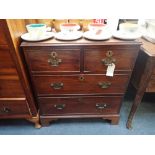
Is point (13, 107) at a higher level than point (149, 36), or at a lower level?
lower

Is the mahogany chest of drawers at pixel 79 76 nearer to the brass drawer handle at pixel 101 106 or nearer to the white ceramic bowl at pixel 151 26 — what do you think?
the brass drawer handle at pixel 101 106

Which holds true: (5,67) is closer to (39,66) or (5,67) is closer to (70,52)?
(39,66)

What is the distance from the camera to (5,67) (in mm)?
966

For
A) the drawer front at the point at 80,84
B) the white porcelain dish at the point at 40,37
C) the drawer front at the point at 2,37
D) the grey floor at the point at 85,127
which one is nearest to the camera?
the drawer front at the point at 2,37

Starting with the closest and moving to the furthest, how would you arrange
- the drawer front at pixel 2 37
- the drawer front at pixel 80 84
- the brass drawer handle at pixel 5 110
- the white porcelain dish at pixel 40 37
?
the drawer front at pixel 2 37 < the white porcelain dish at pixel 40 37 < the drawer front at pixel 80 84 < the brass drawer handle at pixel 5 110

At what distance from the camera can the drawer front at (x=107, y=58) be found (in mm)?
954

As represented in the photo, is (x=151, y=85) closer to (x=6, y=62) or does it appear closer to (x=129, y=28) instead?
(x=129, y=28)

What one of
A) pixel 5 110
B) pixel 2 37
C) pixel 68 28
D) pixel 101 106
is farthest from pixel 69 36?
pixel 5 110

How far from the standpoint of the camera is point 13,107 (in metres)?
1.18

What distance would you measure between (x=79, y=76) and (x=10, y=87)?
0.51 m

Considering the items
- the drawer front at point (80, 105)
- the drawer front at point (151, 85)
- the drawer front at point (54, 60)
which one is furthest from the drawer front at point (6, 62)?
the drawer front at point (151, 85)

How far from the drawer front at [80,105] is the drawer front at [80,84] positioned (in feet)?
0.25

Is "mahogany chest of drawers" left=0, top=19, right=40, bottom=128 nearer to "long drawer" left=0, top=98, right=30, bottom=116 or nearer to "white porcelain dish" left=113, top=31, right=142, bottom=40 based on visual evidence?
"long drawer" left=0, top=98, right=30, bottom=116
